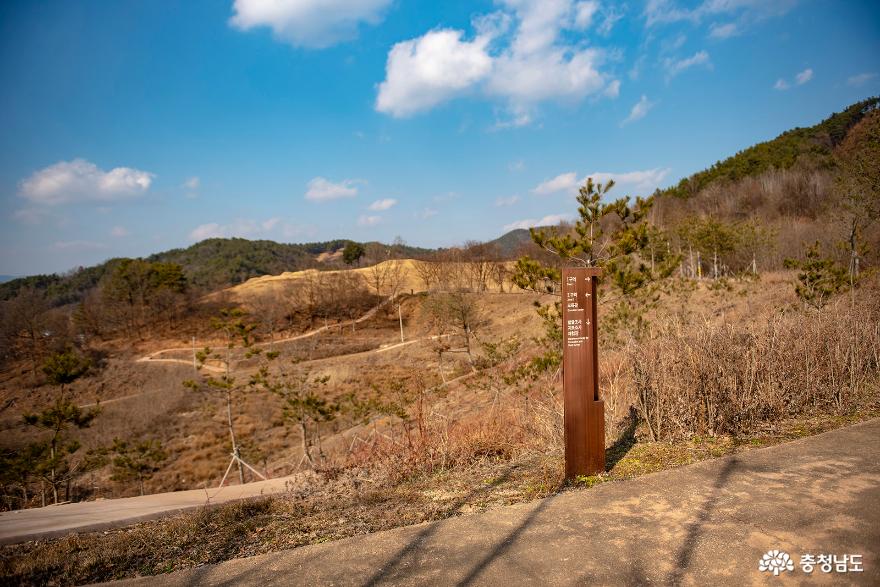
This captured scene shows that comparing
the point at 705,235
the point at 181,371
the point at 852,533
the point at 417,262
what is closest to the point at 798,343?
the point at 852,533

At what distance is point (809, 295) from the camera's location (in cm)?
1301

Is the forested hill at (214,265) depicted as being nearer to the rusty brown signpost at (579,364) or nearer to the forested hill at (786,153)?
the forested hill at (786,153)

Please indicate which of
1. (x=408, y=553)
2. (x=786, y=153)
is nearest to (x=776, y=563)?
(x=408, y=553)

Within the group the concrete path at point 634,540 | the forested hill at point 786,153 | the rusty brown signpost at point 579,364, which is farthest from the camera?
the forested hill at point 786,153

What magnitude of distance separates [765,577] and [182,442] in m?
26.5

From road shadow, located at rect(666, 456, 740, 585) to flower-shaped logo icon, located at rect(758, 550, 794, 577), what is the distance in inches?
15.1

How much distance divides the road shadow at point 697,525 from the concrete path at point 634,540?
12 millimetres

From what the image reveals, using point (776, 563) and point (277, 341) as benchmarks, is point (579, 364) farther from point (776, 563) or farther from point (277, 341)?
point (277, 341)

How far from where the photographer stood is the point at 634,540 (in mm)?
3289

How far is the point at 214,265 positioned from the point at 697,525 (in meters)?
114

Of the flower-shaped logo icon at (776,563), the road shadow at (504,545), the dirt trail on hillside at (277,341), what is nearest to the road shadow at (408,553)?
the road shadow at (504,545)

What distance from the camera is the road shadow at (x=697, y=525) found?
2.88m

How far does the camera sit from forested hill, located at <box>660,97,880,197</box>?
208ft

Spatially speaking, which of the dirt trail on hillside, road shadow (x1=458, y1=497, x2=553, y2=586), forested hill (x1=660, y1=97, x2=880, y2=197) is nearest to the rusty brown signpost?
road shadow (x1=458, y1=497, x2=553, y2=586)
